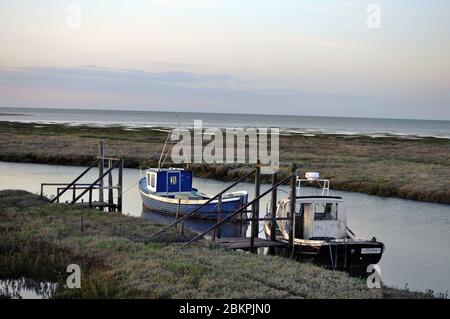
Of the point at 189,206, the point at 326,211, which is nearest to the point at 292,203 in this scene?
the point at 326,211

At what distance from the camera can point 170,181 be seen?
3647cm

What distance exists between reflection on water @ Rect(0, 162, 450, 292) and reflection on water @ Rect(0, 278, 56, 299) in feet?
38.6

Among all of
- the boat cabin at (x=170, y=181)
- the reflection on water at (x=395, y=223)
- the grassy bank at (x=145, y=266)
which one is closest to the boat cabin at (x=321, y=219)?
the reflection on water at (x=395, y=223)

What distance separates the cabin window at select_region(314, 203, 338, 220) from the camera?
954 inches

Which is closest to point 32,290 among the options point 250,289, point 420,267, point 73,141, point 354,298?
point 250,289

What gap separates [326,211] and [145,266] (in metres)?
9.77

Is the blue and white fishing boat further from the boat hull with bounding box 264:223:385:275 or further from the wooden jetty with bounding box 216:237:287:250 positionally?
the boat hull with bounding box 264:223:385:275

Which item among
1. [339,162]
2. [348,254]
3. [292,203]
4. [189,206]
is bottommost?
[339,162]

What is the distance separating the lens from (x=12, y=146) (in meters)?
70.0

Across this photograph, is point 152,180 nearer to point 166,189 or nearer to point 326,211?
point 166,189

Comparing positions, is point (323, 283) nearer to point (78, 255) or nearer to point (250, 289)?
point (250, 289)

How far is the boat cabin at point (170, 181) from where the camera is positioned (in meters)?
36.2

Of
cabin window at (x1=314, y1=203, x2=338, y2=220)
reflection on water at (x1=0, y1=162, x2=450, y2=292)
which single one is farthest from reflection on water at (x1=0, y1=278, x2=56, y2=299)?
reflection on water at (x1=0, y1=162, x2=450, y2=292)
